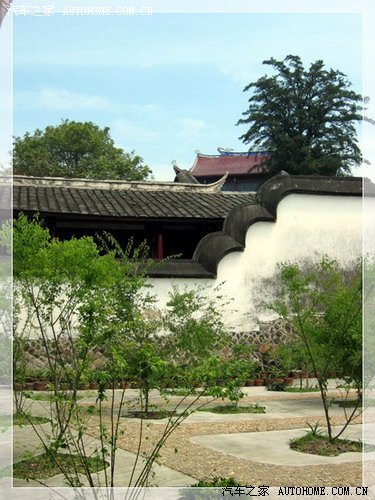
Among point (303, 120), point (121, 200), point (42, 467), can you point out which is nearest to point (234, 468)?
point (42, 467)

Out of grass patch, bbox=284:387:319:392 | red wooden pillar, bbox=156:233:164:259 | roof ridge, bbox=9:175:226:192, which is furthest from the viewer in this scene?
roof ridge, bbox=9:175:226:192

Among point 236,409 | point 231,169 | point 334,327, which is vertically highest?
point 231,169

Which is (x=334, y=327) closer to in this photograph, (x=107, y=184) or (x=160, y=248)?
(x=160, y=248)

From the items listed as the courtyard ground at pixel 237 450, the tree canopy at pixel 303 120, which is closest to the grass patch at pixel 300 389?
the courtyard ground at pixel 237 450

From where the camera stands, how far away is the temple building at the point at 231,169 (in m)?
33.6

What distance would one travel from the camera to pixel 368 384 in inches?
372

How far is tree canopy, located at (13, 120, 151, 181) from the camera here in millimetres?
30109

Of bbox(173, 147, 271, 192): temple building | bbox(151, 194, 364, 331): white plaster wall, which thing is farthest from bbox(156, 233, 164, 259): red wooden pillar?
bbox(173, 147, 271, 192): temple building

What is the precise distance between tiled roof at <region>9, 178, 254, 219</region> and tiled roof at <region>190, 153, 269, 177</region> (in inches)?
548

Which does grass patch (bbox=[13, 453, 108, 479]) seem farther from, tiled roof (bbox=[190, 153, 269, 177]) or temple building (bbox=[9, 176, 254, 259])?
tiled roof (bbox=[190, 153, 269, 177])

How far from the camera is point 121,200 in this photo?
1795 cm

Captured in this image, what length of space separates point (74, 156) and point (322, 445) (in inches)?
987

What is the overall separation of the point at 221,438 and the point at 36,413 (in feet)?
9.30

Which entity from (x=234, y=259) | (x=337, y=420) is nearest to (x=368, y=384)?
(x=337, y=420)
